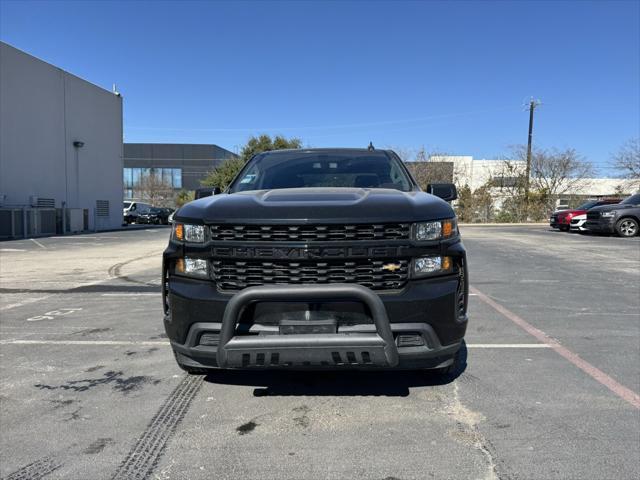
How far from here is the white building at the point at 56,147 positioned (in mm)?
21844

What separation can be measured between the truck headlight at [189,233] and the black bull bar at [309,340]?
48cm

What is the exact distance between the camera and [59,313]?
649 centimetres

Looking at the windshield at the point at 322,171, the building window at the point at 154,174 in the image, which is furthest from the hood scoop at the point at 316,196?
the building window at the point at 154,174

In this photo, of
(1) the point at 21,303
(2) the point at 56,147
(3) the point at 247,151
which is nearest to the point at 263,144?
(3) the point at 247,151

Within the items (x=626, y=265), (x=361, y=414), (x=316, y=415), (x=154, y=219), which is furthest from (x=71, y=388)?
(x=154, y=219)

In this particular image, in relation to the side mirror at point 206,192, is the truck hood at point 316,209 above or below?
below

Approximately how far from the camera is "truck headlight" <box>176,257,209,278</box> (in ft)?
9.95

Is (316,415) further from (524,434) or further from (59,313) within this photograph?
(59,313)

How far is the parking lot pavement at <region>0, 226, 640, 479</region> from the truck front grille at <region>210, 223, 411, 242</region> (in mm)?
1194

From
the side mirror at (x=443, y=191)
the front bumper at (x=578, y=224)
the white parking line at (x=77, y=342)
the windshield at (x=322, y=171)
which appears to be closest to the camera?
the windshield at (x=322, y=171)

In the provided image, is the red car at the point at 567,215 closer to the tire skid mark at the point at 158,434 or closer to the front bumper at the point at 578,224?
the front bumper at the point at 578,224

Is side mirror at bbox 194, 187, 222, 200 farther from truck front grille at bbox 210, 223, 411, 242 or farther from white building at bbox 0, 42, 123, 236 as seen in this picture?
white building at bbox 0, 42, 123, 236

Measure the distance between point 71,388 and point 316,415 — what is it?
1939mm

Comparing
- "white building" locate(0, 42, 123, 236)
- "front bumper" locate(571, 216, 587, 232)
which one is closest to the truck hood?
"front bumper" locate(571, 216, 587, 232)
